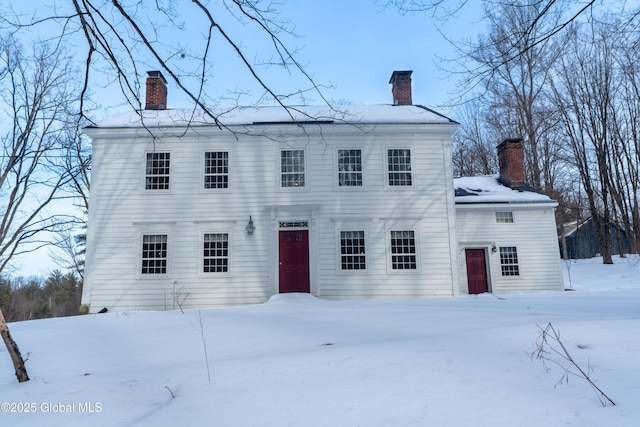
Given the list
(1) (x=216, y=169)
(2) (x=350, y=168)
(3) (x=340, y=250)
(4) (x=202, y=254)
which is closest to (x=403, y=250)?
(3) (x=340, y=250)

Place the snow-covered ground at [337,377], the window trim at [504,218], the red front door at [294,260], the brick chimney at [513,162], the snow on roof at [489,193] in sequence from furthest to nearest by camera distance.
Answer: the brick chimney at [513,162]
the window trim at [504,218]
the snow on roof at [489,193]
the red front door at [294,260]
the snow-covered ground at [337,377]

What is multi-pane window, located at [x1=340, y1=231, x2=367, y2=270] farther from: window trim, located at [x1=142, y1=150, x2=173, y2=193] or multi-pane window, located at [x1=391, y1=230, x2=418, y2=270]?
window trim, located at [x1=142, y1=150, x2=173, y2=193]

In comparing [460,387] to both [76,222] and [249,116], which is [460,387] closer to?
[249,116]

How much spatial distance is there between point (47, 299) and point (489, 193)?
148ft

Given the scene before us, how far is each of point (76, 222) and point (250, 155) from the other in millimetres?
14829

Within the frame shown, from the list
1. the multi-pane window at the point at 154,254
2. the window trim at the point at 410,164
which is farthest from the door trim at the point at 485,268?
the multi-pane window at the point at 154,254

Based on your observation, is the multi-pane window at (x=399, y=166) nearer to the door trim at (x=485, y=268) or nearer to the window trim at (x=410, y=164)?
the window trim at (x=410, y=164)

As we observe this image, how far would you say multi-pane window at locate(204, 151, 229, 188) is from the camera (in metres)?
13.6

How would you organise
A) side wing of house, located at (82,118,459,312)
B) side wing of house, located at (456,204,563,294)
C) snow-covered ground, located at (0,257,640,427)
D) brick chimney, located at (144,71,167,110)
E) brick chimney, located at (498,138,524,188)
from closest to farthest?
snow-covered ground, located at (0,257,640,427) → side wing of house, located at (82,118,459,312) → side wing of house, located at (456,204,563,294) → brick chimney, located at (144,71,167,110) → brick chimney, located at (498,138,524,188)

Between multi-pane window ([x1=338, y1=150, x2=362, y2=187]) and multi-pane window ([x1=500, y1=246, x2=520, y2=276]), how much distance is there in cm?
692

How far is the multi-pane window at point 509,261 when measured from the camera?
51.2 ft

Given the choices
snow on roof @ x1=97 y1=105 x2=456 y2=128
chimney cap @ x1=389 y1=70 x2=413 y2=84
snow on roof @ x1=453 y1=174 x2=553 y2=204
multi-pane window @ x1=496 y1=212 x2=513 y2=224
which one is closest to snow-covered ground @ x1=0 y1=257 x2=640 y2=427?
snow on roof @ x1=97 y1=105 x2=456 y2=128

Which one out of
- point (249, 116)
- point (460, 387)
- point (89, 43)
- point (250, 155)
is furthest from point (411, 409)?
point (249, 116)

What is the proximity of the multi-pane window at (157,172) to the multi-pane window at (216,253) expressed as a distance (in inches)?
97.7
